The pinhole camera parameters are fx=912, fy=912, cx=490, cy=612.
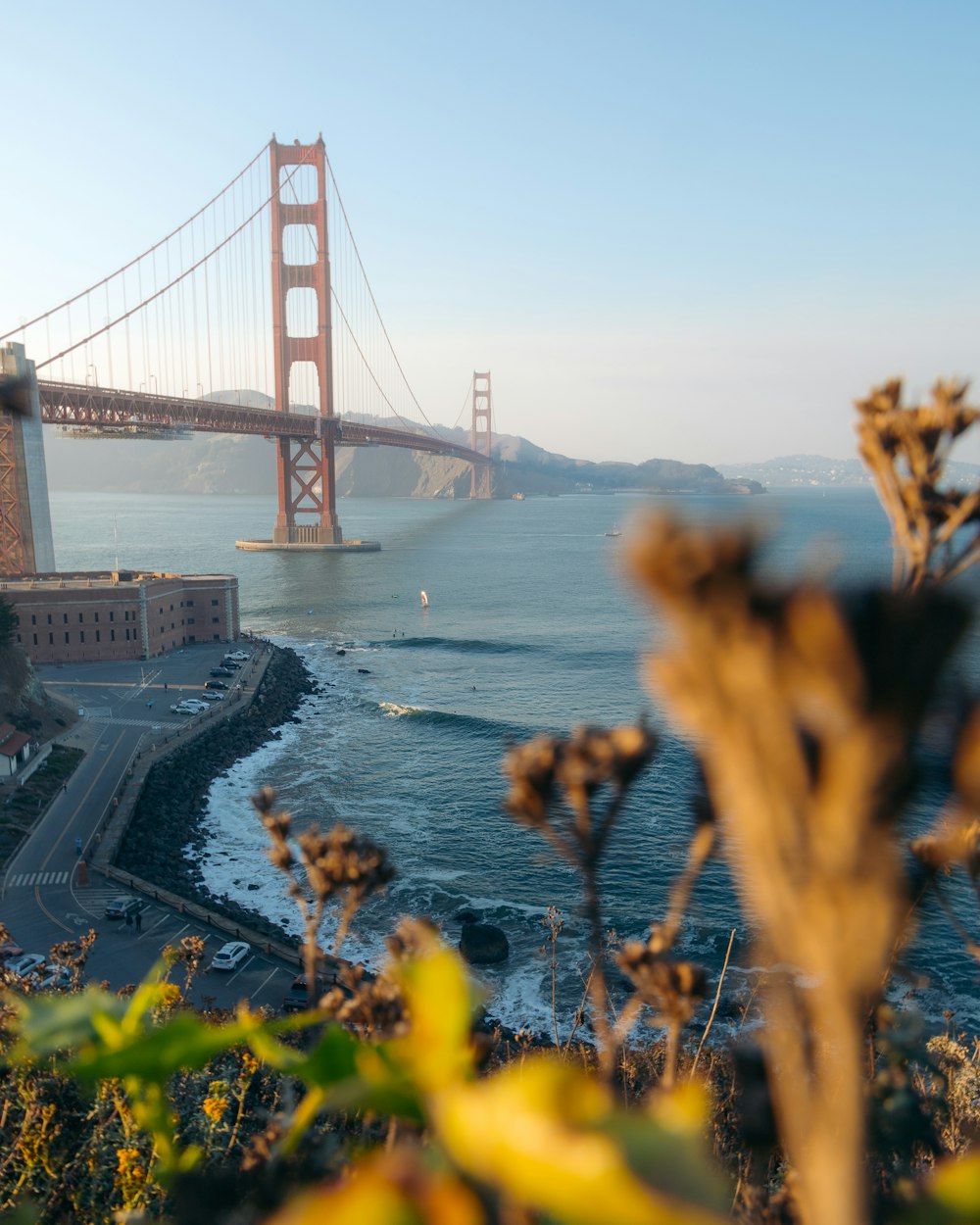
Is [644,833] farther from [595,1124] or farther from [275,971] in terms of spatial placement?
[595,1124]

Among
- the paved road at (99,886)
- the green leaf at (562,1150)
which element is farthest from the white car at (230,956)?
the green leaf at (562,1150)

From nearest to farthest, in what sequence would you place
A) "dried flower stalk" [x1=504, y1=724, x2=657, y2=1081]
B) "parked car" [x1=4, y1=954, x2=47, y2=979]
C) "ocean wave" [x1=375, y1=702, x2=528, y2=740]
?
"dried flower stalk" [x1=504, y1=724, x2=657, y2=1081] < "parked car" [x1=4, y1=954, x2=47, y2=979] < "ocean wave" [x1=375, y1=702, x2=528, y2=740]

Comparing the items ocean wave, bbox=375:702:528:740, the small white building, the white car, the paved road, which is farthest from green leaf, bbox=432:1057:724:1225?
ocean wave, bbox=375:702:528:740

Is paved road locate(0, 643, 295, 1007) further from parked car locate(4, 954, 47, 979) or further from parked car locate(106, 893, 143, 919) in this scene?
parked car locate(4, 954, 47, 979)

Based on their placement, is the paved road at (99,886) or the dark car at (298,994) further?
the paved road at (99,886)

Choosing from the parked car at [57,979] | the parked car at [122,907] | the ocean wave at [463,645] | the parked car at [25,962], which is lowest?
the ocean wave at [463,645]

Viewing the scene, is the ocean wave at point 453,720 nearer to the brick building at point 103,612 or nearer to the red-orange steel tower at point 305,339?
the brick building at point 103,612
